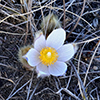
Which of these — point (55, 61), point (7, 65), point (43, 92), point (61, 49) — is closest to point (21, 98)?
point (43, 92)

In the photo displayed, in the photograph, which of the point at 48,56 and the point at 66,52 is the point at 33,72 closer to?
the point at 48,56

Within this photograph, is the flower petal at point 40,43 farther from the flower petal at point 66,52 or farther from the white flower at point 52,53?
the flower petal at point 66,52

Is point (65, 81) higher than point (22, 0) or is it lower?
lower

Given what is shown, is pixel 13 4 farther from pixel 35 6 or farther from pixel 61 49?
pixel 61 49

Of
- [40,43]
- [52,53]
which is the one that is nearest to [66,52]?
[52,53]

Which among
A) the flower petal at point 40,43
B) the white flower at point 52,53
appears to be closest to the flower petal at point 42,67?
the white flower at point 52,53

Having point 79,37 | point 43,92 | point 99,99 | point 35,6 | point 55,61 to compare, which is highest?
point 35,6

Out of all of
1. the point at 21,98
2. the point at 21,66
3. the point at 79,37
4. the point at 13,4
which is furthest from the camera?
the point at 79,37
